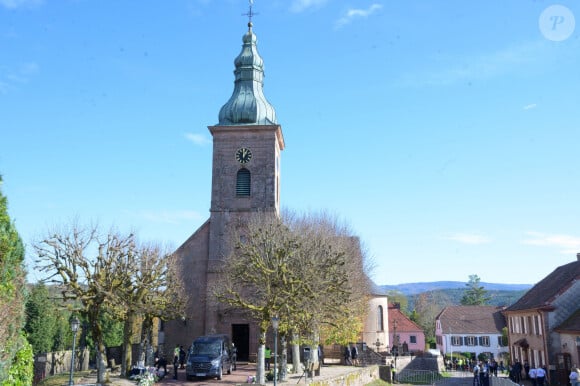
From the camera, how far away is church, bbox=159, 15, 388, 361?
128ft

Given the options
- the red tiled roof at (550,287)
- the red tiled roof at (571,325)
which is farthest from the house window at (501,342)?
the red tiled roof at (571,325)

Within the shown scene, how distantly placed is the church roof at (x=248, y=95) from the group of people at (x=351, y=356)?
19.3 metres

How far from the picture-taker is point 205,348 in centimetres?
2850

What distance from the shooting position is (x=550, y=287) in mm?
41625

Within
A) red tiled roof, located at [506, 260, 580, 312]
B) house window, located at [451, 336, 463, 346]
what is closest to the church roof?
red tiled roof, located at [506, 260, 580, 312]

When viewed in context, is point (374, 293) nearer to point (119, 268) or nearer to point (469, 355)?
point (469, 355)

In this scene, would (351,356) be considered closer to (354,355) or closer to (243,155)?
(354,355)

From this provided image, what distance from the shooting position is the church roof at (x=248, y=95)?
139 ft

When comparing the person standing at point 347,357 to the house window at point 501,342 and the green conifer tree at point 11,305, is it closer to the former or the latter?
the green conifer tree at point 11,305

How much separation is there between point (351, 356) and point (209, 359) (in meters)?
15.9

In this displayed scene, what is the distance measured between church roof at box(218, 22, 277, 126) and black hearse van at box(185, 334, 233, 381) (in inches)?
749

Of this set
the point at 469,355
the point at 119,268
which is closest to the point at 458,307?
the point at 469,355

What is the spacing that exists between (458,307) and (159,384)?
68.2 metres

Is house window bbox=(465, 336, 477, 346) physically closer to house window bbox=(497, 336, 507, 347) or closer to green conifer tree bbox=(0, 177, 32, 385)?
house window bbox=(497, 336, 507, 347)
